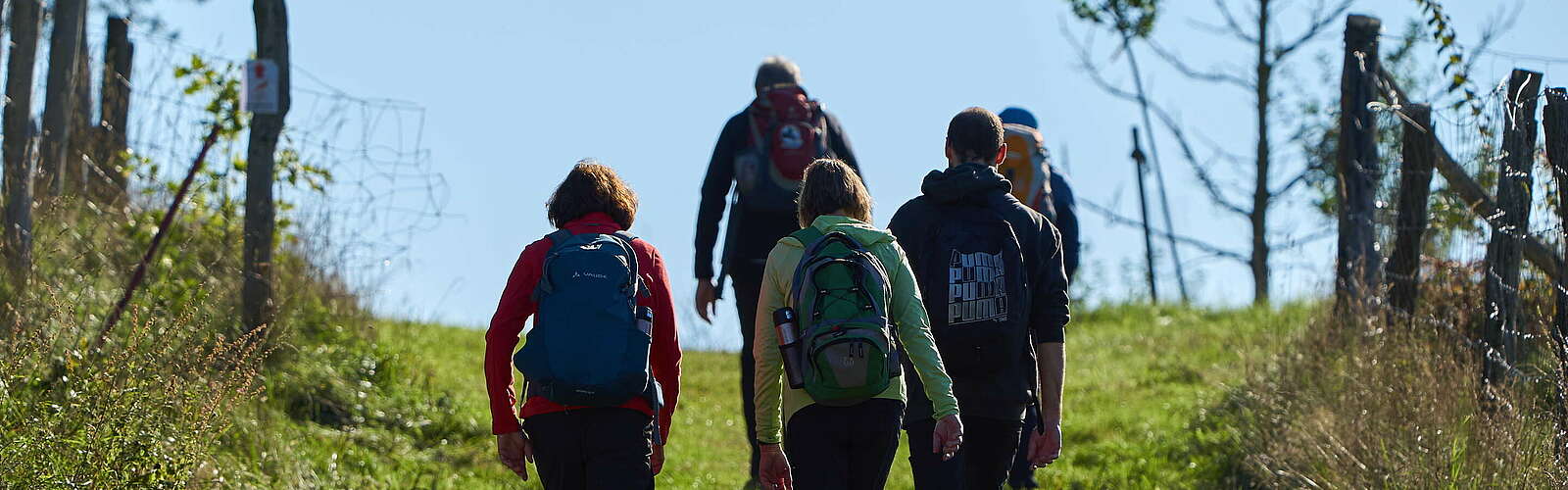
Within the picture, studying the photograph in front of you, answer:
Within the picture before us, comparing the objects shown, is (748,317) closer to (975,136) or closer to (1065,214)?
(1065,214)

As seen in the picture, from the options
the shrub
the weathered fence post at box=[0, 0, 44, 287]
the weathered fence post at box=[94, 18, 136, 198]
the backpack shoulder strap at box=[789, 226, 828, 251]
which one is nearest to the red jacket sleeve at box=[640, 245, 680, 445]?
the backpack shoulder strap at box=[789, 226, 828, 251]

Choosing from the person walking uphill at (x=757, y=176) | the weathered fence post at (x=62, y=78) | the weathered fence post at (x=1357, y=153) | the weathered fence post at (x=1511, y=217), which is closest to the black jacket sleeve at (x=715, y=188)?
the person walking uphill at (x=757, y=176)

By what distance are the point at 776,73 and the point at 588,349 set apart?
3.07 meters

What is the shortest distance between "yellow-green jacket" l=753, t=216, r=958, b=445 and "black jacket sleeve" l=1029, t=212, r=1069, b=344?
0.47m

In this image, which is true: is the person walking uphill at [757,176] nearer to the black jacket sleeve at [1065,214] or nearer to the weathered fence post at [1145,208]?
the black jacket sleeve at [1065,214]

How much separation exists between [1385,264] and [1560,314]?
265 centimetres

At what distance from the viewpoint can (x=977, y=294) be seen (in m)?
5.12

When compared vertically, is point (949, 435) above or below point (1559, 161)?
below

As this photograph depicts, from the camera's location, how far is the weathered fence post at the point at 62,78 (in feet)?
28.8

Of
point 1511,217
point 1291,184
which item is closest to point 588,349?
point 1511,217

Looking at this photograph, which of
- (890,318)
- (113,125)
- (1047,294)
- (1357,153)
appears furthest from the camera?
(113,125)

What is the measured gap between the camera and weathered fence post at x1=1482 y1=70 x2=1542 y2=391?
6898 millimetres

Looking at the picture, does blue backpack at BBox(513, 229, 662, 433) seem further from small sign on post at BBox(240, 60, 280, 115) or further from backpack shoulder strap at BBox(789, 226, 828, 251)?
small sign on post at BBox(240, 60, 280, 115)

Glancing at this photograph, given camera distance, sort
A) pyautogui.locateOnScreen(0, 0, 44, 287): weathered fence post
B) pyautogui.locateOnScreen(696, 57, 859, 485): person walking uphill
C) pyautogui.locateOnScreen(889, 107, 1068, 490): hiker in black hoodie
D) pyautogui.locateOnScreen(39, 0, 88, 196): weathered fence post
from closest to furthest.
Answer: pyautogui.locateOnScreen(889, 107, 1068, 490): hiker in black hoodie
pyautogui.locateOnScreen(696, 57, 859, 485): person walking uphill
pyautogui.locateOnScreen(0, 0, 44, 287): weathered fence post
pyautogui.locateOnScreen(39, 0, 88, 196): weathered fence post
